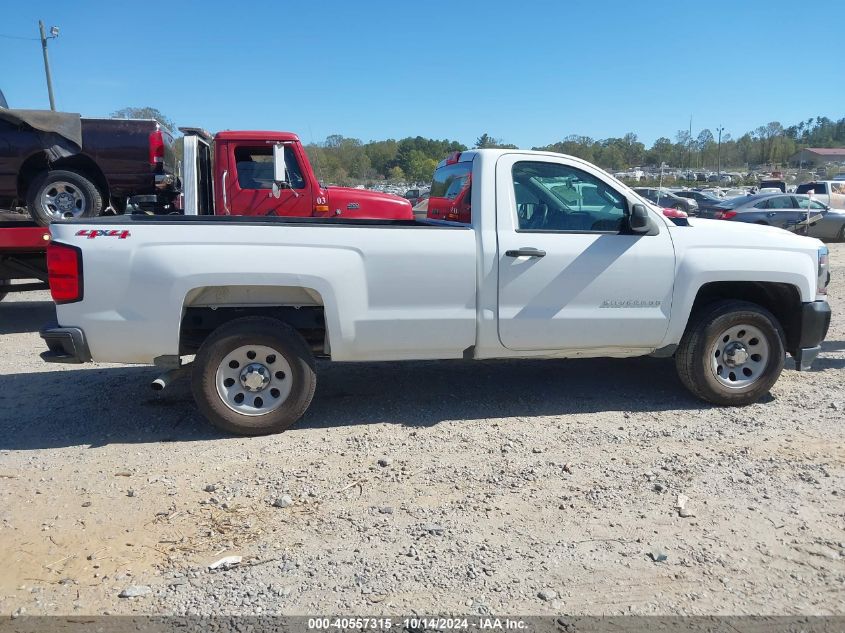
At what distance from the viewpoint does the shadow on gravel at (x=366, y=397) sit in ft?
16.9

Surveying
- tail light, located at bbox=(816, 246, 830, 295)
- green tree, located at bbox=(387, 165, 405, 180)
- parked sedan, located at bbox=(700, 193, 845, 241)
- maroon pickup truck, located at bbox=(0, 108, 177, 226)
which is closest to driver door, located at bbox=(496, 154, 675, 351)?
tail light, located at bbox=(816, 246, 830, 295)

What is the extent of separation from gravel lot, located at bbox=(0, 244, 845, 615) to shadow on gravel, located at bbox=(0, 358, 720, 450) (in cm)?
3

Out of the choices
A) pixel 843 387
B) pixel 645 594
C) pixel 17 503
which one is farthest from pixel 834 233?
pixel 17 503

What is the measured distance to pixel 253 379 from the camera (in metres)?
4.88

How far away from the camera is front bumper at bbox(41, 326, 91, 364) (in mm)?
4609

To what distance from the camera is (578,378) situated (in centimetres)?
636

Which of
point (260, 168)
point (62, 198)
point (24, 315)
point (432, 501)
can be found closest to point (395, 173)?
point (24, 315)

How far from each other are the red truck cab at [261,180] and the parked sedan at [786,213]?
15.2 metres

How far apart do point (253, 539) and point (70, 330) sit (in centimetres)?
206

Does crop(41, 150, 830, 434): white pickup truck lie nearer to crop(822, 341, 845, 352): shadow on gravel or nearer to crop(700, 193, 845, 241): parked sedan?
crop(822, 341, 845, 352): shadow on gravel

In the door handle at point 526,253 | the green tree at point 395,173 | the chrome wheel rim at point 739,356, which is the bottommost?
the chrome wheel rim at point 739,356

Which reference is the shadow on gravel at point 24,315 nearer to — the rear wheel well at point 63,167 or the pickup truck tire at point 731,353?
the rear wheel well at point 63,167

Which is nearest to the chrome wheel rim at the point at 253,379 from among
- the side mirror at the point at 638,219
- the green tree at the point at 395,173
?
the side mirror at the point at 638,219

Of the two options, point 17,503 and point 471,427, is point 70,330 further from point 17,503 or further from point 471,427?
point 471,427
